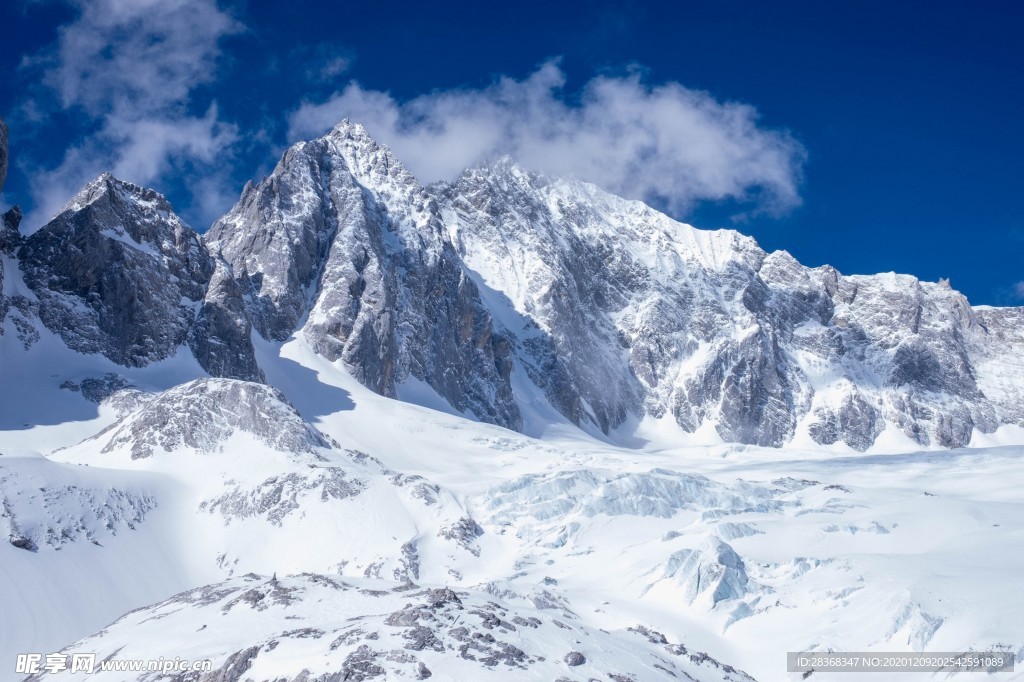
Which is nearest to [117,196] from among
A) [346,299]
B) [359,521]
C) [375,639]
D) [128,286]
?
[128,286]

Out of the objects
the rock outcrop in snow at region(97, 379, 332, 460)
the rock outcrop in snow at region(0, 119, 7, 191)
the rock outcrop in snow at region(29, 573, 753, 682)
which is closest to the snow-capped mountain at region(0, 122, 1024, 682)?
the rock outcrop in snow at region(29, 573, 753, 682)

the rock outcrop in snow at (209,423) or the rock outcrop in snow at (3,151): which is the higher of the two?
the rock outcrop in snow at (3,151)

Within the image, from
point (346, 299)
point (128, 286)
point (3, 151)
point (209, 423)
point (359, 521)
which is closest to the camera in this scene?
point (359, 521)

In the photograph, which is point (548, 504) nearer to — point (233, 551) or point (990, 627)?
point (233, 551)

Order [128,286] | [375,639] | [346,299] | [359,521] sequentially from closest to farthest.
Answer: [375,639], [359,521], [128,286], [346,299]

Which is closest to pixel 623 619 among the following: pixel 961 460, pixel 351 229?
pixel 961 460

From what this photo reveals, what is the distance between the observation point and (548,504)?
9131cm

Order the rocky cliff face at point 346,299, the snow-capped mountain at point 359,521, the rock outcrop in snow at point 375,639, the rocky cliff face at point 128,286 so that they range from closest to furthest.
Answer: the rock outcrop in snow at point 375,639 < the snow-capped mountain at point 359,521 < the rocky cliff face at point 128,286 < the rocky cliff face at point 346,299

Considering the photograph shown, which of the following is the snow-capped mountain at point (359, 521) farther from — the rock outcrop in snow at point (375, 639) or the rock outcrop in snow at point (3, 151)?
the rock outcrop in snow at point (3, 151)

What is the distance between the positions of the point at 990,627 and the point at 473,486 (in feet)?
215

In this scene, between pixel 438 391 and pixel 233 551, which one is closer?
pixel 233 551

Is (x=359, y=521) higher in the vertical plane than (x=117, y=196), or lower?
lower

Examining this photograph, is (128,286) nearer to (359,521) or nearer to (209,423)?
(209,423)

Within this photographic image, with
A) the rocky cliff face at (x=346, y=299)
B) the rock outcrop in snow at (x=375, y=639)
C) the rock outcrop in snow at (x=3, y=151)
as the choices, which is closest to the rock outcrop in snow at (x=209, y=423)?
the rock outcrop in snow at (x=3, y=151)
